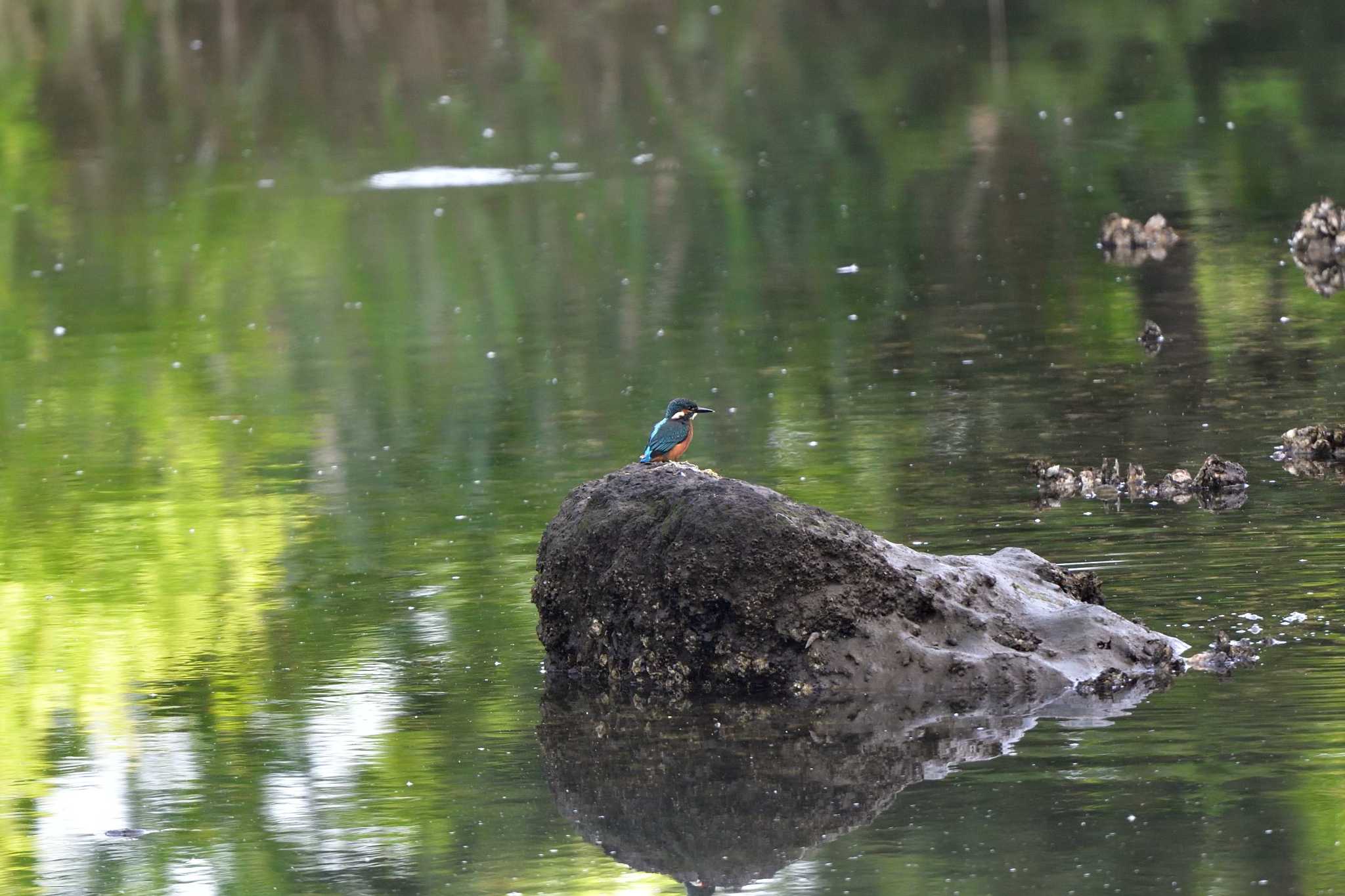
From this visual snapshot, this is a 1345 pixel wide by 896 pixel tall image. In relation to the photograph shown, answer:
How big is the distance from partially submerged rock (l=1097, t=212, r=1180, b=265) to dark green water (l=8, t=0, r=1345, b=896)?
0.97 ft

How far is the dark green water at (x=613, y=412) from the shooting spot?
852cm

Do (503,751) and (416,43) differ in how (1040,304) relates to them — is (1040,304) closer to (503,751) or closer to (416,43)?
(503,751)

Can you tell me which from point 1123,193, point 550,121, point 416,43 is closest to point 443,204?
point 550,121

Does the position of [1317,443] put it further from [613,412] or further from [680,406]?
[613,412]

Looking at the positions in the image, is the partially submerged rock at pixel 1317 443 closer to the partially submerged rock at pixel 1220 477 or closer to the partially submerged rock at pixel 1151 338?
the partially submerged rock at pixel 1220 477

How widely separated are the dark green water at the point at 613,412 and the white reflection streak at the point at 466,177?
16 cm

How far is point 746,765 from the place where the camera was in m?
9.07

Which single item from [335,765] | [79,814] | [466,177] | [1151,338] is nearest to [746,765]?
[335,765]

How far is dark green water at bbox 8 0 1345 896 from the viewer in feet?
28.0

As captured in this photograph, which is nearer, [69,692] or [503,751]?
[503,751]

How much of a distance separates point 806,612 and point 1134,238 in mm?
12997

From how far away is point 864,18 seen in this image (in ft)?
139

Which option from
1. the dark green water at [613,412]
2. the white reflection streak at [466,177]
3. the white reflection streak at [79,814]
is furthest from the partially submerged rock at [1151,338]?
the white reflection streak at [466,177]

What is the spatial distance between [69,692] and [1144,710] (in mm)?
5250
